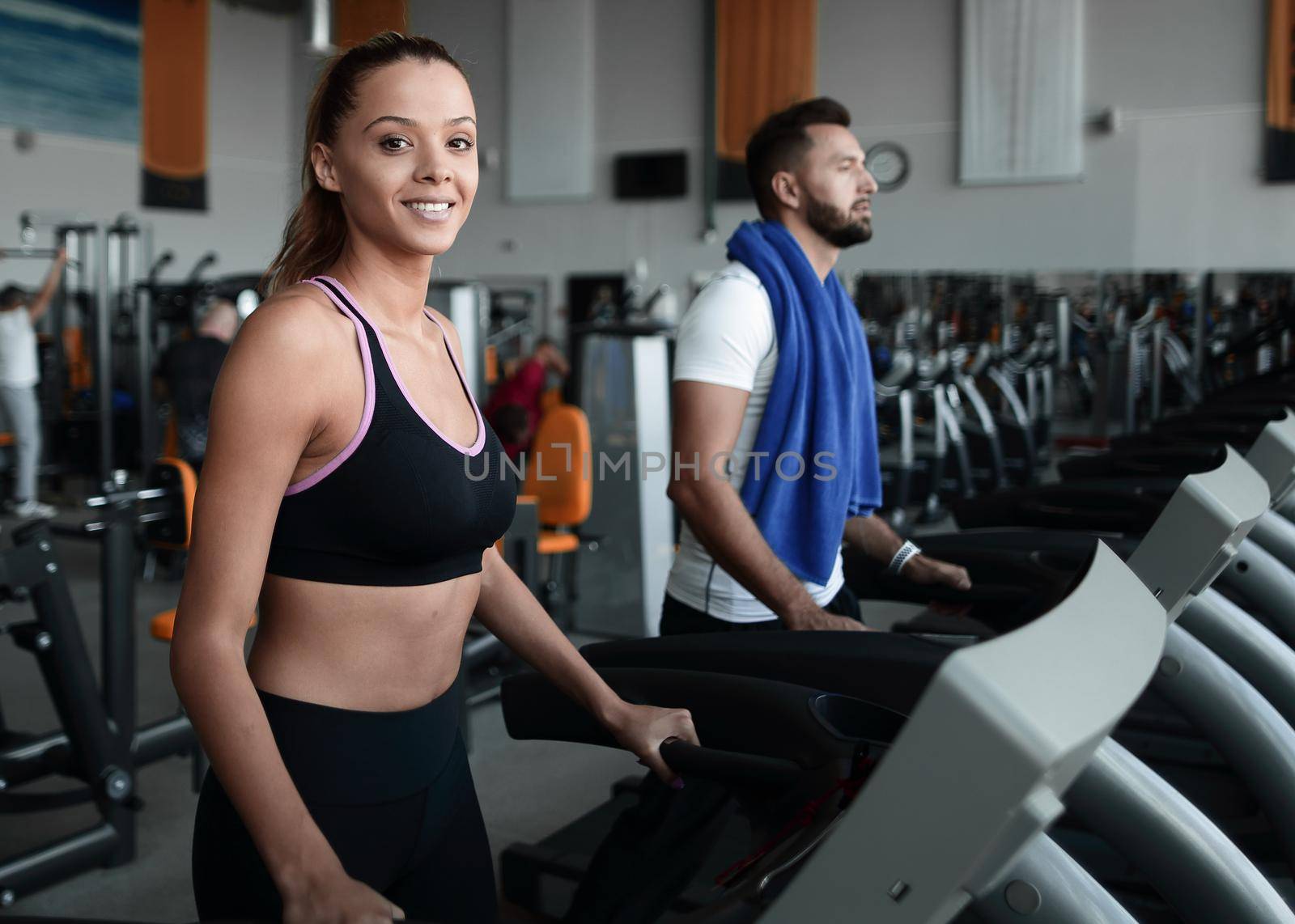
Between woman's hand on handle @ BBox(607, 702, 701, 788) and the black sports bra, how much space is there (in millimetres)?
267

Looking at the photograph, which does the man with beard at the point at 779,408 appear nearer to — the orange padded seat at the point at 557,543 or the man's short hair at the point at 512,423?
the orange padded seat at the point at 557,543

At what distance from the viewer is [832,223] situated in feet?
6.67

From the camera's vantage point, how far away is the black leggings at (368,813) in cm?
104

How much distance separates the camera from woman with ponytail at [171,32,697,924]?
907 millimetres

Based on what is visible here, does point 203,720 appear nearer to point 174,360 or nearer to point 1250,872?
point 1250,872

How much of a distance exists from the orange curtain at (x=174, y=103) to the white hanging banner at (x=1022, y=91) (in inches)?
335

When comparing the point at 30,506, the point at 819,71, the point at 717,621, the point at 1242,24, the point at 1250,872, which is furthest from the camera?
the point at 819,71

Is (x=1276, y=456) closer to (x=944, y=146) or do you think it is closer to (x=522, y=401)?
(x=522, y=401)

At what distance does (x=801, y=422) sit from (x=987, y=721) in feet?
4.62

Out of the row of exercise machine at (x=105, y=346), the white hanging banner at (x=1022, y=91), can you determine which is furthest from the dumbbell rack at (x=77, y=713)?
the white hanging banner at (x=1022, y=91)

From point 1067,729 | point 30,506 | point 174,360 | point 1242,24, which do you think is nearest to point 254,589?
point 1067,729

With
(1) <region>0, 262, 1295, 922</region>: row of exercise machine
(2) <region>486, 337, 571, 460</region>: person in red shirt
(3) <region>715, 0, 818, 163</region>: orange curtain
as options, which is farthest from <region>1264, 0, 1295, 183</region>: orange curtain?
(1) <region>0, 262, 1295, 922</region>: row of exercise machine

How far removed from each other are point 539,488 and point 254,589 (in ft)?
12.7

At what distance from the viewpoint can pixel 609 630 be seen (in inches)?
190
